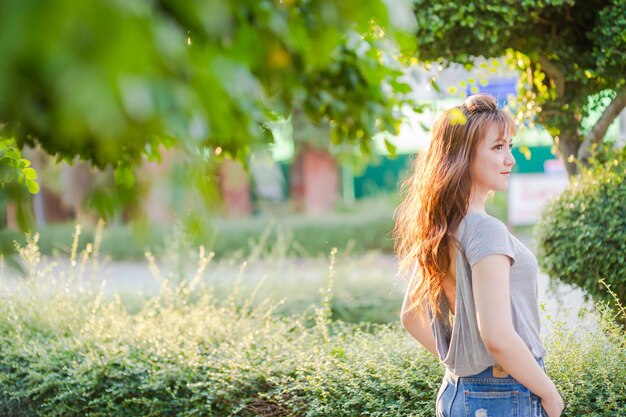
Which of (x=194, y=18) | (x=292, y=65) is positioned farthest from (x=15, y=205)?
(x=292, y=65)

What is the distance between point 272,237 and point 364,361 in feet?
37.9

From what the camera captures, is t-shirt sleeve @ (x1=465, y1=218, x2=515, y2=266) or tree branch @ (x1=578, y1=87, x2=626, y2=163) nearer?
t-shirt sleeve @ (x1=465, y1=218, x2=515, y2=266)

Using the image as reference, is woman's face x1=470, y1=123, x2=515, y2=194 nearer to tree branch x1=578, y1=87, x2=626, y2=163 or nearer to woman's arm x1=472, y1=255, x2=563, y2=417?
woman's arm x1=472, y1=255, x2=563, y2=417

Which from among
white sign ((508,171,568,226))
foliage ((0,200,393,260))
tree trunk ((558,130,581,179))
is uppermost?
tree trunk ((558,130,581,179))

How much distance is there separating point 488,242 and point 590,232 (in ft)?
8.68

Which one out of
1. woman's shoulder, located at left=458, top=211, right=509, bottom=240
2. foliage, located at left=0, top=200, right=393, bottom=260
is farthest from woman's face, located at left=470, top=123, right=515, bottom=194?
foliage, located at left=0, top=200, right=393, bottom=260

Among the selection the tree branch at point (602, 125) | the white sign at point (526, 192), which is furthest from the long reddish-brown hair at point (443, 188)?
the white sign at point (526, 192)

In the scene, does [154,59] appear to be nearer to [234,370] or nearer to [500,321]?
[500,321]

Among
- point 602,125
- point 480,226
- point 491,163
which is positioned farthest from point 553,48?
point 480,226

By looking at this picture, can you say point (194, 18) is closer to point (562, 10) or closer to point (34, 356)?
point (34, 356)

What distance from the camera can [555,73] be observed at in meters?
5.29

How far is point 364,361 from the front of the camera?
151 inches

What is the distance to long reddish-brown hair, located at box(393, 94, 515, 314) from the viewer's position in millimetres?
2367

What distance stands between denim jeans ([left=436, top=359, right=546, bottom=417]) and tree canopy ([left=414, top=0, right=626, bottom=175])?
2.82 meters
